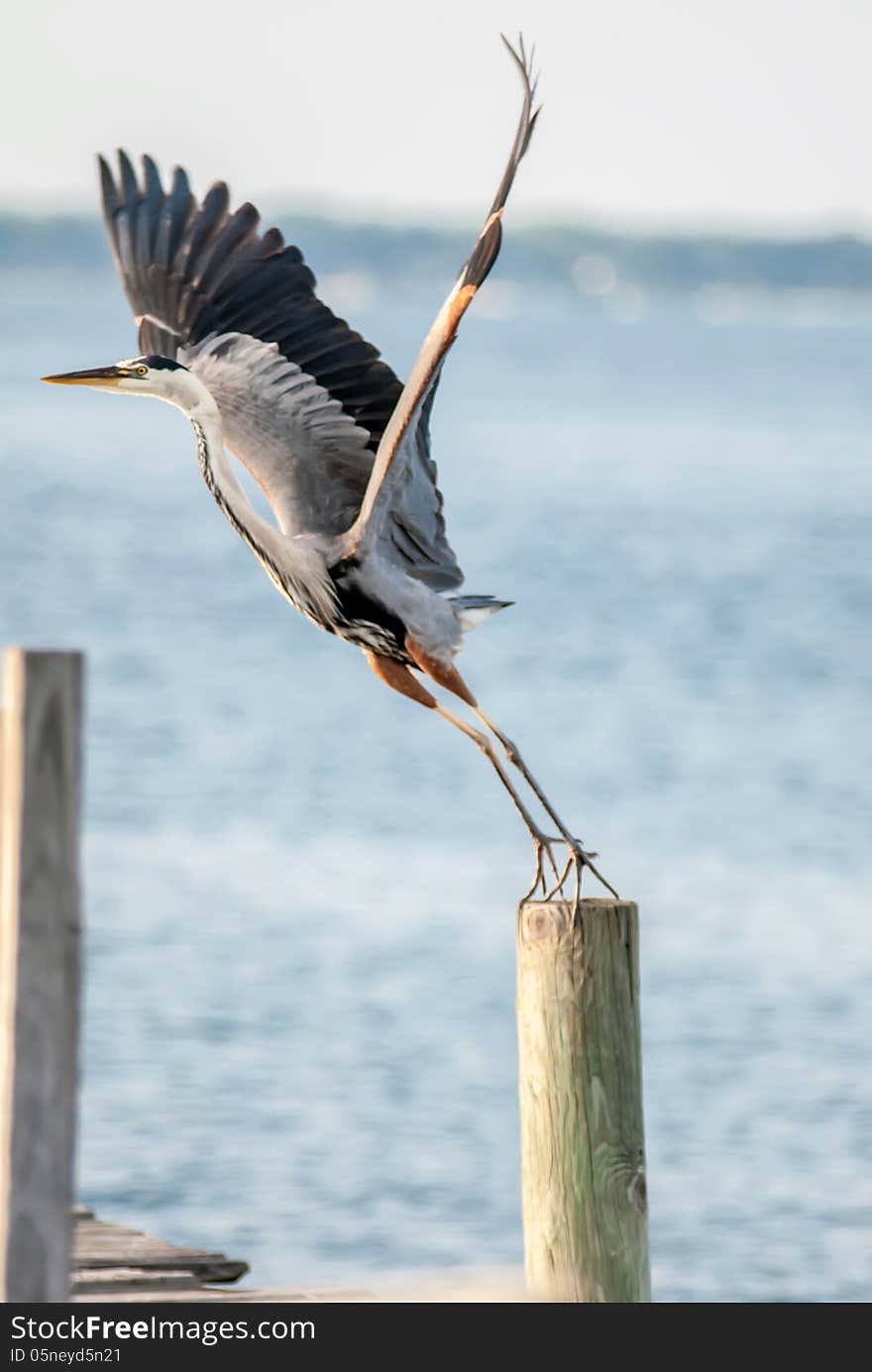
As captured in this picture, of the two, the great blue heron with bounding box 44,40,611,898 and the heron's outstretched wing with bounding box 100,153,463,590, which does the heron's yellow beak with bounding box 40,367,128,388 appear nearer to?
the great blue heron with bounding box 44,40,611,898

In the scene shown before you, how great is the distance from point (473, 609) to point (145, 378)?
2.91ft

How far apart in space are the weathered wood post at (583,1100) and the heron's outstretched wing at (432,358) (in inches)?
40.3

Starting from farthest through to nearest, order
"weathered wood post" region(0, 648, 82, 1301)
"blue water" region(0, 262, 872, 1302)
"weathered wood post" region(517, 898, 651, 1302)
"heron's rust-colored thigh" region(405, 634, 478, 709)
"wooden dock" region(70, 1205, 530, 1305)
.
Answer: "blue water" region(0, 262, 872, 1302)
"heron's rust-colored thigh" region(405, 634, 478, 709)
"wooden dock" region(70, 1205, 530, 1305)
"weathered wood post" region(517, 898, 651, 1302)
"weathered wood post" region(0, 648, 82, 1301)

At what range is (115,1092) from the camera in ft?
35.5

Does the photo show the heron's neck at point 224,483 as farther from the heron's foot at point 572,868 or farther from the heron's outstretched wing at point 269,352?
the heron's foot at point 572,868

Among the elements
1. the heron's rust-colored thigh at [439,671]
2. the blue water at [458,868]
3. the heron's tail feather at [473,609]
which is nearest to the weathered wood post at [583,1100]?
the heron's rust-colored thigh at [439,671]

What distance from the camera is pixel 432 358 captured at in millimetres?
4984

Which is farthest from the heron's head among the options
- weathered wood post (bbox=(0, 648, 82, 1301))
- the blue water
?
the blue water

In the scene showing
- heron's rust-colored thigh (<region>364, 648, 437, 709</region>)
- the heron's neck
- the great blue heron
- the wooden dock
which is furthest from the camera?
heron's rust-colored thigh (<region>364, 648, 437, 709</region>)

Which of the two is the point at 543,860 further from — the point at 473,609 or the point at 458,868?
the point at 458,868

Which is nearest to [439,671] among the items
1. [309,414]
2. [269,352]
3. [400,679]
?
[400,679]

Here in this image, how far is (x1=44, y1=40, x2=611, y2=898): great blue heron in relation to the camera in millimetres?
5250
